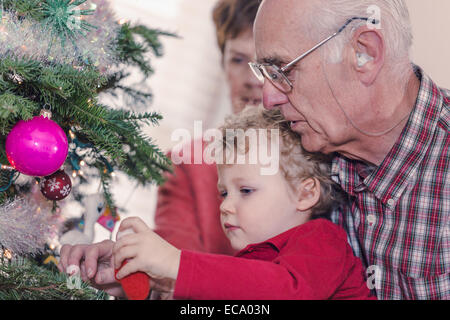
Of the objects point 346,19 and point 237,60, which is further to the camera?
point 237,60

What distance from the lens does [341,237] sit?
47.1 inches

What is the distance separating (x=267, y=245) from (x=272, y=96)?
362mm

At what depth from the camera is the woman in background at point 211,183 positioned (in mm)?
1729

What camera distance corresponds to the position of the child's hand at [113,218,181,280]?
0.89m

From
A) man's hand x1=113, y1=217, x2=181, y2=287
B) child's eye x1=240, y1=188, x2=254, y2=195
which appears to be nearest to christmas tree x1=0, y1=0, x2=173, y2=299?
man's hand x1=113, y1=217, x2=181, y2=287

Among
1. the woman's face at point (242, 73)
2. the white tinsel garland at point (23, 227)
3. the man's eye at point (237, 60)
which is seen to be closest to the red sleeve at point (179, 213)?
the woman's face at point (242, 73)

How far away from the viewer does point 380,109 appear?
1.14 meters

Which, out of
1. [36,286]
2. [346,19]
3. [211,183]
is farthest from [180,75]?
[36,286]

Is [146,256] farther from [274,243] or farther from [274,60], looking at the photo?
[274,60]

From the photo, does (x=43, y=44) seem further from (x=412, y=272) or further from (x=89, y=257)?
(x=412, y=272)

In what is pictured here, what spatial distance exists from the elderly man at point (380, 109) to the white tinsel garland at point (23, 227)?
0.60 meters

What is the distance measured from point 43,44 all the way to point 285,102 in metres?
0.57

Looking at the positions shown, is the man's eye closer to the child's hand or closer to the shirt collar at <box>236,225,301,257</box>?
the shirt collar at <box>236,225,301,257</box>
